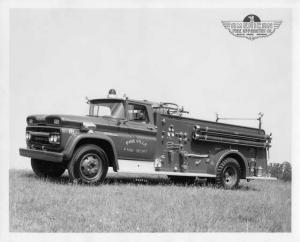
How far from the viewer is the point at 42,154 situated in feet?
33.5

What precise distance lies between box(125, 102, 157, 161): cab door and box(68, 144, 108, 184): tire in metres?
0.73

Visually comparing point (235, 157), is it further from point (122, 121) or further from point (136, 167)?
point (122, 121)

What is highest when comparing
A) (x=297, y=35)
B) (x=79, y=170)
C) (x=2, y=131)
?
(x=297, y=35)

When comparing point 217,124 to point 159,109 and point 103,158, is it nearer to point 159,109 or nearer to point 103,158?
point 159,109

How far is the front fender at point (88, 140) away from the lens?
9.95 meters

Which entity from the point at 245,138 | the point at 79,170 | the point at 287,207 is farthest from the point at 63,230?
the point at 245,138

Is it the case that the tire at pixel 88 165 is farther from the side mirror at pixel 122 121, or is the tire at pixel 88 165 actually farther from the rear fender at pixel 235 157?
the rear fender at pixel 235 157

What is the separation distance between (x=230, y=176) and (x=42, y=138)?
505 cm

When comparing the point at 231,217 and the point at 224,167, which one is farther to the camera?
the point at 224,167

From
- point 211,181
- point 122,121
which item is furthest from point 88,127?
point 211,181

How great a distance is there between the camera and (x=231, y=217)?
872cm

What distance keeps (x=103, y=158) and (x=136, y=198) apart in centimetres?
150

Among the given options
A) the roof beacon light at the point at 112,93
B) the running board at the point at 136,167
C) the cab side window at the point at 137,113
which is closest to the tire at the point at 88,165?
the running board at the point at 136,167

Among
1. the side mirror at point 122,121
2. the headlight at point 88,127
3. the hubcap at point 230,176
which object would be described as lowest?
the hubcap at point 230,176
